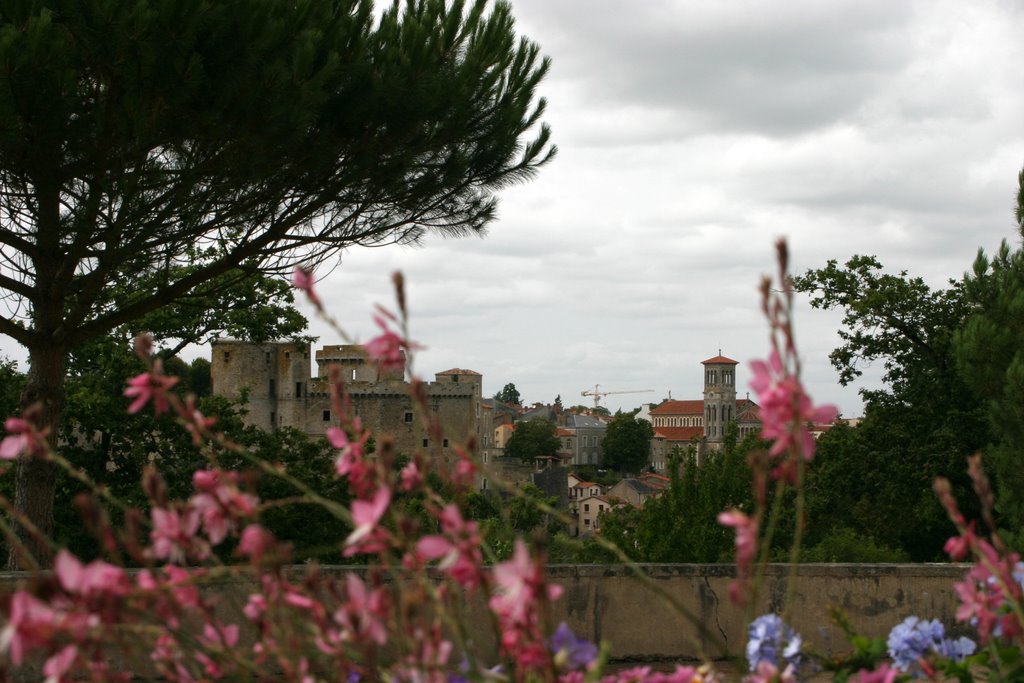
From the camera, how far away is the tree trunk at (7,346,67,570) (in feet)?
34.8

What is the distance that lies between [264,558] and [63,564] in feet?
0.74

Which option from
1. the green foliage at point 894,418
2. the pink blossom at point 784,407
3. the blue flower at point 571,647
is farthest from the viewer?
the green foliage at point 894,418

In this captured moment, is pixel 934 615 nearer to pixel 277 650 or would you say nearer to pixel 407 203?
pixel 277 650

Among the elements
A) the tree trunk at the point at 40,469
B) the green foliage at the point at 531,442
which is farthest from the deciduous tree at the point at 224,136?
the green foliage at the point at 531,442

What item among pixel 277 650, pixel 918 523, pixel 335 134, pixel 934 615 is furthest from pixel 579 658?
pixel 918 523

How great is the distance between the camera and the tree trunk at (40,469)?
1062cm

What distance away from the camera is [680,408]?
180 metres

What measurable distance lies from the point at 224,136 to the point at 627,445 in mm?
125226

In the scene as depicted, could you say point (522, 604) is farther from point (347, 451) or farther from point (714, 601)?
point (714, 601)

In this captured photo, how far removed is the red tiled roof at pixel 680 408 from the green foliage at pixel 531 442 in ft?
184

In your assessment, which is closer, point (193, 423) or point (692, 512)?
point (193, 423)

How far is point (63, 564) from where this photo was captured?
1.31 meters

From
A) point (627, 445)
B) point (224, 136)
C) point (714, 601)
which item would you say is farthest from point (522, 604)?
point (627, 445)

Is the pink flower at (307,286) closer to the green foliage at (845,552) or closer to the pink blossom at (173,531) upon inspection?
the pink blossom at (173,531)
